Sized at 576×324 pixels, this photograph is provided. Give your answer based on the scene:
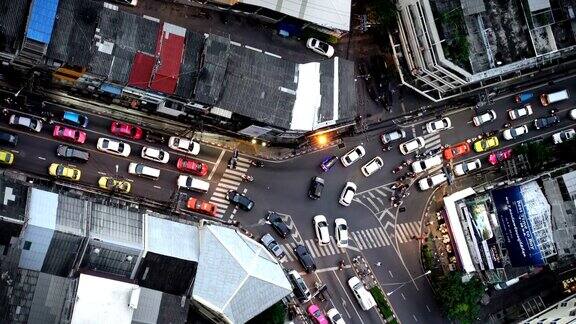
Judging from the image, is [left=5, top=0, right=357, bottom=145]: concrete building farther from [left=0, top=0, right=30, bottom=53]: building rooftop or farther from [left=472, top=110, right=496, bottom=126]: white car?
[left=472, top=110, right=496, bottom=126]: white car

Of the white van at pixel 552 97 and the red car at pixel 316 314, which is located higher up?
the white van at pixel 552 97

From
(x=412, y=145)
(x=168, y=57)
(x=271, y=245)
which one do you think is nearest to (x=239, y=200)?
(x=271, y=245)

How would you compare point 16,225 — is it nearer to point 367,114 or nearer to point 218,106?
point 218,106

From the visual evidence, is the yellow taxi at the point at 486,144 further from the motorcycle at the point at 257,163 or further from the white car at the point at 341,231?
the motorcycle at the point at 257,163

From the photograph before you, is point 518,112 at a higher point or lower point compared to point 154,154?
higher

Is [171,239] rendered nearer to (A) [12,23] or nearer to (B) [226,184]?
(B) [226,184]

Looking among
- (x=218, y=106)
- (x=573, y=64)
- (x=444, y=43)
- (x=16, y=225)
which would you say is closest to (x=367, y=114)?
(x=444, y=43)

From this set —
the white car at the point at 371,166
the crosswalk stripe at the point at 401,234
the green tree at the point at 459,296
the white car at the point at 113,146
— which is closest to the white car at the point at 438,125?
the white car at the point at 371,166
